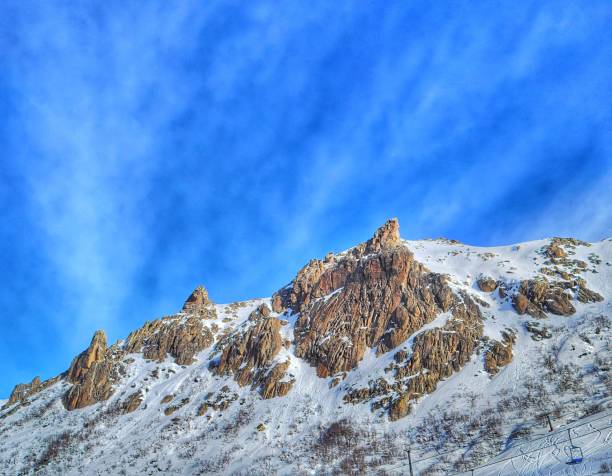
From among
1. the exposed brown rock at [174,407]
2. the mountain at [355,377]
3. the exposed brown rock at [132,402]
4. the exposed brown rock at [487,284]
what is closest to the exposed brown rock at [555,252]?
the mountain at [355,377]

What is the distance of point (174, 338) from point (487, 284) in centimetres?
6311

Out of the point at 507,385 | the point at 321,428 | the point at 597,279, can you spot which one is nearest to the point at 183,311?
the point at 321,428

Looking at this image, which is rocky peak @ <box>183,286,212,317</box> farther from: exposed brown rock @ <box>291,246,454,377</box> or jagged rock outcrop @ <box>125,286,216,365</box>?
exposed brown rock @ <box>291,246,454,377</box>

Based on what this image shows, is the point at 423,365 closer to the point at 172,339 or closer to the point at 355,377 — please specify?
the point at 355,377

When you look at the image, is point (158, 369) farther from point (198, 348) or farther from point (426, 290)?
point (426, 290)

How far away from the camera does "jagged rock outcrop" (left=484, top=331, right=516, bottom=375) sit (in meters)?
→ 51.5

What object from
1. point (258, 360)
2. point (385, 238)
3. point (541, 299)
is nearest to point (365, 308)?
point (258, 360)

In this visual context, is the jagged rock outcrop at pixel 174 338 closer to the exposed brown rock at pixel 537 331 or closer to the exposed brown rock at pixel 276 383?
the exposed brown rock at pixel 276 383

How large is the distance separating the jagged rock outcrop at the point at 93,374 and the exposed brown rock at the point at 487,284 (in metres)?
70.0

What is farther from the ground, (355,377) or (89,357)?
(89,357)

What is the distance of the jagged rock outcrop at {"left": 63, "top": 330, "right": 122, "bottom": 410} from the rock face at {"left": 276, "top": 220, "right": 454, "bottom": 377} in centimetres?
3535

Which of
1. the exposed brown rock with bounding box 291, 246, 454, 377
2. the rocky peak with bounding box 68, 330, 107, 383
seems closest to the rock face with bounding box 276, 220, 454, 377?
the exposed brown rock with bounding box 291, 246, 454, 377

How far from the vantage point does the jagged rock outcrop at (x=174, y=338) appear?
252 ft

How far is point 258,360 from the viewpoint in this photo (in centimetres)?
6694
